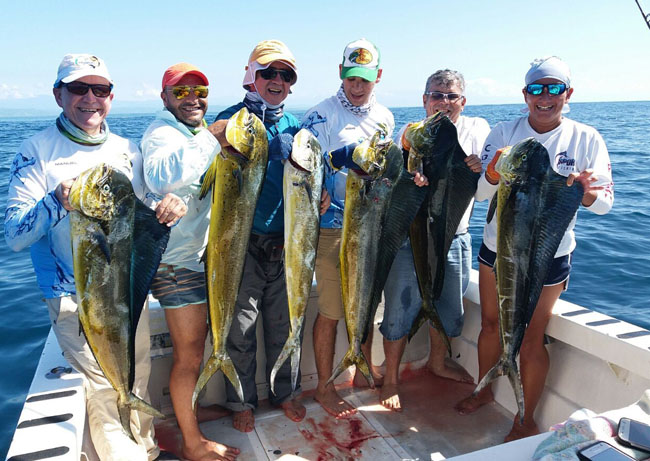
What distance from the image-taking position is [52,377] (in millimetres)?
2391

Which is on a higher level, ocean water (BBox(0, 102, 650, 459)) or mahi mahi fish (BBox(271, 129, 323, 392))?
mahi mahi fish (BBox(271, 129, 323, 392))

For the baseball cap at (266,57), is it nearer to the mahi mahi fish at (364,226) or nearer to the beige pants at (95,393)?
the mahi mahi fish at (364,226)

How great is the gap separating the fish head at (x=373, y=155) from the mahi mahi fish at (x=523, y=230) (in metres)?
0.56

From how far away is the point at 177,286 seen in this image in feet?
8.23

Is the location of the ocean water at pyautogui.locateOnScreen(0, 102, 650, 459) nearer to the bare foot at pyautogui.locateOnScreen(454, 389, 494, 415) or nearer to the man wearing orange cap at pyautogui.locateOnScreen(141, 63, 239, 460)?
the man wearing orange cap at pyautogui.locateOnScreen(141, 63, 239, 460)

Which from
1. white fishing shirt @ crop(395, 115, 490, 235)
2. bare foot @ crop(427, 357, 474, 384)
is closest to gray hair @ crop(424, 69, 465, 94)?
white fishing shirt @ crop(395, 115, 490, 235)

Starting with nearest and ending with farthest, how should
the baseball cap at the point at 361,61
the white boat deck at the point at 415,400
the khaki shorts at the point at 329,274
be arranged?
1. the white boat deck at the point at 415,400
2. the baseball cap at the point at 361,61
3. the khaki shorts at the point at 329,274

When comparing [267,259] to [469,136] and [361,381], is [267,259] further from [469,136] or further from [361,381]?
[469,136]

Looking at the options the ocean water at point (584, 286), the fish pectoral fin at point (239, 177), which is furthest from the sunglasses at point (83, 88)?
the ocean water at point (584, 286)

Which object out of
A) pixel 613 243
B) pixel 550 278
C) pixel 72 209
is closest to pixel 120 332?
pixel 72 209

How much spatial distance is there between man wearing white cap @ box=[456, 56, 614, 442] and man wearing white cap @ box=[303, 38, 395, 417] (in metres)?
0.72

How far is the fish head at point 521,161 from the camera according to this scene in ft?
7.66

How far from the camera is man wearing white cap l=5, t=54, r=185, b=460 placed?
6.66 feet

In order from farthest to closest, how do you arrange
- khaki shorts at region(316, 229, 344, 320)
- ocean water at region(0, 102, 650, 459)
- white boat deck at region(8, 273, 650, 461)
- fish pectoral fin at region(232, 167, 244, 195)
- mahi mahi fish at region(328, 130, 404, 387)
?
ocean water at region(0, 102, 650, 459), khaki shorts at region(316, 229, 344, 320), white boat deck at region(8, 273, 650, 461), mahi mahi fish at region(328, 130, 404, 387), fish pectoral fin at region(232, 167, 244, 195)
